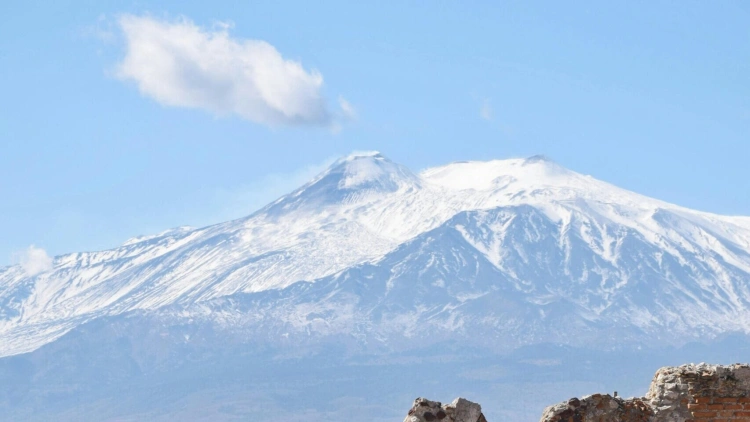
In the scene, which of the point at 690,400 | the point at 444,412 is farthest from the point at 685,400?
the point at 444,412

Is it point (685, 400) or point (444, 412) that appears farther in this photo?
point (685, 400)

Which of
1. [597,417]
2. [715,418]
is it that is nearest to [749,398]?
[715,418]

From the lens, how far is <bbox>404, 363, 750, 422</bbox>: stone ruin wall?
12898 millimetres

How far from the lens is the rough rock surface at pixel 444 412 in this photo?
12148 millimetres

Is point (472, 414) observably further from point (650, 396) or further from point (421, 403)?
point (650, 396)

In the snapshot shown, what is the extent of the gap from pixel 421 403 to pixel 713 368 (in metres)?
2.87

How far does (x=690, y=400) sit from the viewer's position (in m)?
13.0

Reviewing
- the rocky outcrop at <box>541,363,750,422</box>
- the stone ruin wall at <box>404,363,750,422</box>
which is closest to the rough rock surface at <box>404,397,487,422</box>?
the stone ruin wall at <box>404,363,750,422</box>

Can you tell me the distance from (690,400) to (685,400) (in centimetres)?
5

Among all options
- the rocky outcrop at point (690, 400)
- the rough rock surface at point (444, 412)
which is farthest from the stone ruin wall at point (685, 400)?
the rough rock surface at point (444, 412)

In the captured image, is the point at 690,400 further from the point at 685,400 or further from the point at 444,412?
the point at 444,412

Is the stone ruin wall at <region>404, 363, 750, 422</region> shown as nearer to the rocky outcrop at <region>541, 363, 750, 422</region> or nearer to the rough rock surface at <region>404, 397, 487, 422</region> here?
the rocky outcrop at <region>541, 363, 750, 422</region>

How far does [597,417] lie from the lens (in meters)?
12.8

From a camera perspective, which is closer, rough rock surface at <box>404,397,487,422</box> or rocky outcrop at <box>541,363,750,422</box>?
rough rock surface at <box>404,397,487,422</box>
